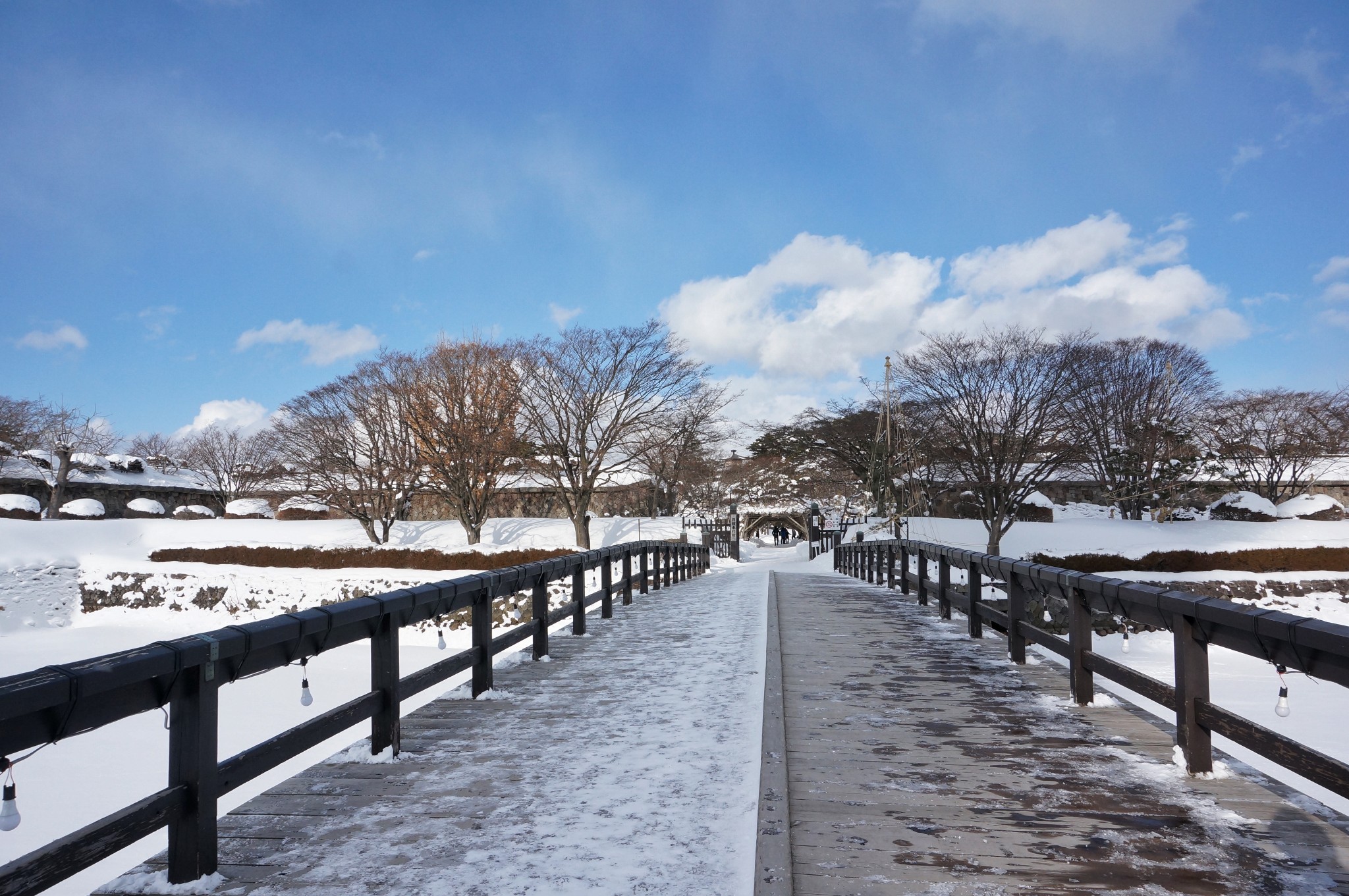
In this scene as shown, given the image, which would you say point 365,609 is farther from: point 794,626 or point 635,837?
point 794,626

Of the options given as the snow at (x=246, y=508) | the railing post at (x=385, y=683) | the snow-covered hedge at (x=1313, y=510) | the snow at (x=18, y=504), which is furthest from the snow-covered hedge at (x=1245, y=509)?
the snow at (x=18, y=504)

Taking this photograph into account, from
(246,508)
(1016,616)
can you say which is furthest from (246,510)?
(1016,616)

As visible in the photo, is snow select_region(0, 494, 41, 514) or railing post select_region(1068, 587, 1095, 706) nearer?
railing post select_region(1068, 587, 1095, 706)

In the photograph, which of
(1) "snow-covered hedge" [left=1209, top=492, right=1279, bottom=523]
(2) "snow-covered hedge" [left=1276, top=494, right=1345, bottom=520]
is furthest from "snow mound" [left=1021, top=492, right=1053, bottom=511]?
(2) "snow-covered hedge" [left=1276, top=494, right=1345, bottom=520]

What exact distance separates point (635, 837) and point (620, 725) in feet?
5.42

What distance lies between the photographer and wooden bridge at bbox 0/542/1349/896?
2.58 meters

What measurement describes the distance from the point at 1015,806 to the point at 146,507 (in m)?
43.2

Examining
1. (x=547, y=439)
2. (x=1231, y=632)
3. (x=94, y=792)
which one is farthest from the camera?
(x=547, y=439)

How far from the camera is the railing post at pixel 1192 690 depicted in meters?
3.54

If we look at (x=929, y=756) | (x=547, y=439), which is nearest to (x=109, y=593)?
(x=547, y=439)

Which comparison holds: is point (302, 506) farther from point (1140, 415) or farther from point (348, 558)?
point (1140, 415)

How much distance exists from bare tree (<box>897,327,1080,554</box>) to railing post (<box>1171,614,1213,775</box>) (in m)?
19.2

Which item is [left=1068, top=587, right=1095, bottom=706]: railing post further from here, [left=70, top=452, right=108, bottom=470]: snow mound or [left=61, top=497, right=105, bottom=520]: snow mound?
[left=70, top=452, right=108, bottom=470]: snow mound

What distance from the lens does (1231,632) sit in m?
3.34
